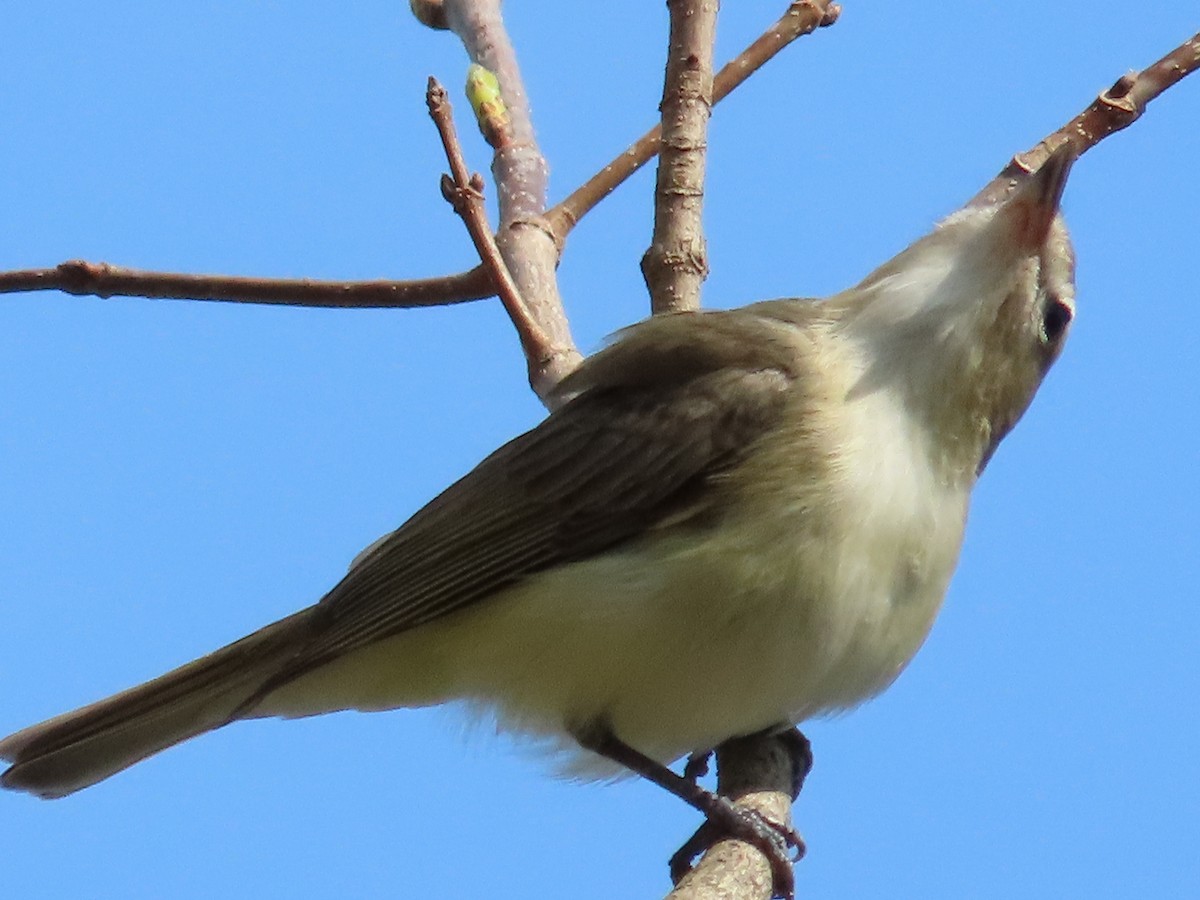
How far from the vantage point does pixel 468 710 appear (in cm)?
449

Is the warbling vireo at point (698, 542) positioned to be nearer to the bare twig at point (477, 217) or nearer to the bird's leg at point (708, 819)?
the bird's leg at point (708, 819)

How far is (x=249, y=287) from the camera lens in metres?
4.39

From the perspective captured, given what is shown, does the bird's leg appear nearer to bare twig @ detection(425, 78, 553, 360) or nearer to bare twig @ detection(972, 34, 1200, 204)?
bare twig @ detection(425, 78, 553, 360)

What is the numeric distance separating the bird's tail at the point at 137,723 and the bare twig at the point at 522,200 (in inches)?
39.2

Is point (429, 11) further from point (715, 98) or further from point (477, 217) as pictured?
point (477, 217)

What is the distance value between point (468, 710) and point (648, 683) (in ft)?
1.88

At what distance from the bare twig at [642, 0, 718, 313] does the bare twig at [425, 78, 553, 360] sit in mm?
392

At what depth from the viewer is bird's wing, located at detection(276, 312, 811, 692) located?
432 cm

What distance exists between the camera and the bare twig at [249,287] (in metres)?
4.19

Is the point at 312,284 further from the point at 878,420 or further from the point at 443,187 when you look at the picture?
the point at 878,420

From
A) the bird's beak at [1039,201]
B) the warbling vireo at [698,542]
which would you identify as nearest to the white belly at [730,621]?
the warbling vireo at [698,542]

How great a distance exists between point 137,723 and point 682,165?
2107mm

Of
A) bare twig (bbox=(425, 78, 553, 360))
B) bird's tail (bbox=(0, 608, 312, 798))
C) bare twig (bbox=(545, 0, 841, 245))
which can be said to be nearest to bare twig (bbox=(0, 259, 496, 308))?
bare twig (bbox=(425, 78, 553, 360))

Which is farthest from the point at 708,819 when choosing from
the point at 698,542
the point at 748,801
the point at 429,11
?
the point at 429,11
